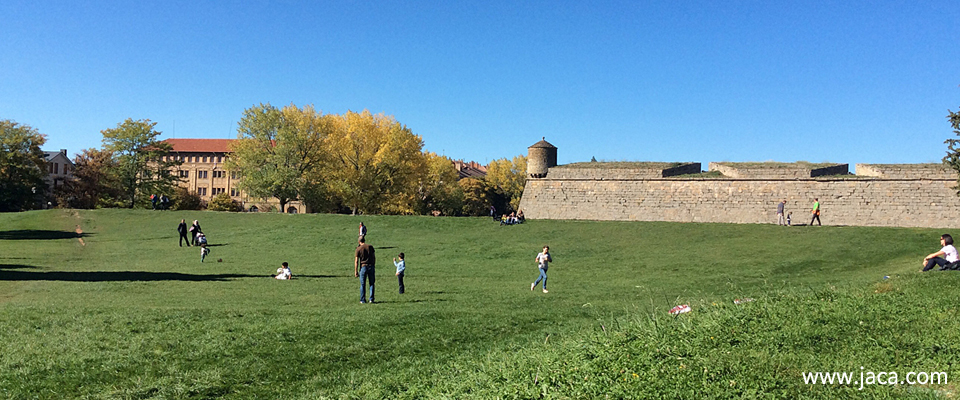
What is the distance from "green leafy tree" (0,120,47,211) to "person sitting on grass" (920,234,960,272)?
7015cm

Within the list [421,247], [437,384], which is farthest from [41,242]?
[437,384]

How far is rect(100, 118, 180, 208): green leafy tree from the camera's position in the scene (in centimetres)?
6544

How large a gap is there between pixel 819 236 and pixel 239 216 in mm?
38441

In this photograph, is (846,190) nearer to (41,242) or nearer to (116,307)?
→ (116,307)

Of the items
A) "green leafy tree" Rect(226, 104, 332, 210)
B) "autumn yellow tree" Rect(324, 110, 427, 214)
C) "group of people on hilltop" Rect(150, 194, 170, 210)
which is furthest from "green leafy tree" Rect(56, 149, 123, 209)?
"autumn yellow tree" Rect(324, 110, 427, 214)

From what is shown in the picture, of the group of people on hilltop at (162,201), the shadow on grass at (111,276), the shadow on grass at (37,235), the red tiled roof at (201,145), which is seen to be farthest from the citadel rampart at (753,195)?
the red tiled roof at (201,145)

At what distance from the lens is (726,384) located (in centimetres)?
652

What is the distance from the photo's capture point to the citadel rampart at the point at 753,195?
4003 centimetres

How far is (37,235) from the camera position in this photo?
40875mm

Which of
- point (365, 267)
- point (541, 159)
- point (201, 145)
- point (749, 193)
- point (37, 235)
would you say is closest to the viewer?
point (365, 267)

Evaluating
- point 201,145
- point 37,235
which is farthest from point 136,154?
point 201,145

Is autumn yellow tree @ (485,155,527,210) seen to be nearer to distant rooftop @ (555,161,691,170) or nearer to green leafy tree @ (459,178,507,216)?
green leafy tree @ (459,178,507,216)

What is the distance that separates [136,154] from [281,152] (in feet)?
57.8

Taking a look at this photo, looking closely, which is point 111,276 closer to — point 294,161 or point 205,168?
point 294,161
